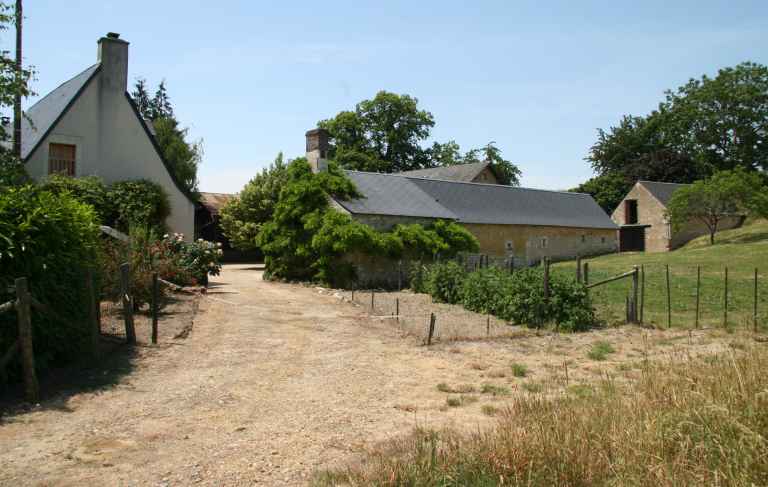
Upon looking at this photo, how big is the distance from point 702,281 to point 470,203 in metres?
13.5

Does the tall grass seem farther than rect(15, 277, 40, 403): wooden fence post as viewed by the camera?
No

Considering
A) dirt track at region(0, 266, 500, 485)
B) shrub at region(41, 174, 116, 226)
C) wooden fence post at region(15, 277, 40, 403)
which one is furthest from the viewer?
shrub at region(41, 174, 116, 226)

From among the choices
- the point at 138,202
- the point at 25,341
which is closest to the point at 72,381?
the point at 25,341

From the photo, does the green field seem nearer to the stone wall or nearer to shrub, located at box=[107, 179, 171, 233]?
the stone wall

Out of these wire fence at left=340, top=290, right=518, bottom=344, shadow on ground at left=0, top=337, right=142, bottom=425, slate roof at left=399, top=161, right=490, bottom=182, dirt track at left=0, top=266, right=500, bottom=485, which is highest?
slate roof at left=399, top=161, right=490, bottom=182

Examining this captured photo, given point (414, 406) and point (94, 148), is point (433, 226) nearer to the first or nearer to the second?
point (94, 148)

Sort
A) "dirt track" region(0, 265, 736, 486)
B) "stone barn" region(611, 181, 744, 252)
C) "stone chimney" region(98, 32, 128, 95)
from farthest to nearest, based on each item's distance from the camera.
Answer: "stone barn" region(611, 181, 744, 252), "stone chimney" region(98, 32, 128, 95), "dirt track" region(0, 265, 736, 486)

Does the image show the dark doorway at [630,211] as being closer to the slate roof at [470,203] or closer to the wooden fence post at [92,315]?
the slate roof at [470,203]

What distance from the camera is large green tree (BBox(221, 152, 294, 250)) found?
33531 millimetres

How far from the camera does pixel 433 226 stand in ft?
82.7

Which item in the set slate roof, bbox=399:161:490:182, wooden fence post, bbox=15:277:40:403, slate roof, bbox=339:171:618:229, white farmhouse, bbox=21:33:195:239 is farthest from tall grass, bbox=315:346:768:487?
slate roof, bbox=399:161:490:182

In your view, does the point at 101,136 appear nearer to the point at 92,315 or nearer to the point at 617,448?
the point at 92,315

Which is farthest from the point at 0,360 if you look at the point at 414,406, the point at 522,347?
the point at 522,347

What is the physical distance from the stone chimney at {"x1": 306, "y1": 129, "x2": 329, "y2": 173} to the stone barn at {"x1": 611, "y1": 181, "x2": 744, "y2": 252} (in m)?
27.9
